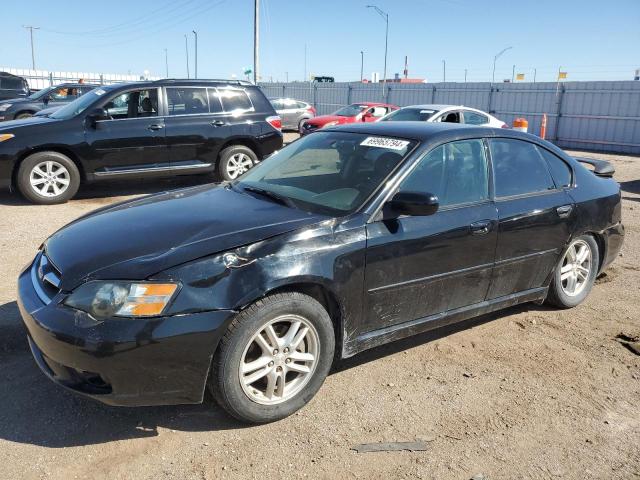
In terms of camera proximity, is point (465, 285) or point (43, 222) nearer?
point (465, 285)

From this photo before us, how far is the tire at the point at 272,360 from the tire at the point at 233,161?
6293 mm

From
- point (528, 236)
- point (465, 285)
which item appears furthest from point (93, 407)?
point (528, 236)

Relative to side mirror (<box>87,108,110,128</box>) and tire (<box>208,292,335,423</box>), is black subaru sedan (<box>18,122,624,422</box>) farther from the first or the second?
side mirror (<box>87,108,110,128</box>)

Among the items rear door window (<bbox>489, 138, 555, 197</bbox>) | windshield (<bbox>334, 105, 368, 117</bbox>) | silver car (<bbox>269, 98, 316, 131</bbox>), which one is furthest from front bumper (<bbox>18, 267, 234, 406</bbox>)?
silver car (<bbox>269, 98, 316, 131</bbox>)

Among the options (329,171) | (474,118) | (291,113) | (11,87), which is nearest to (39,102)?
(11,87)

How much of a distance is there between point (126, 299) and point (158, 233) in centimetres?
53

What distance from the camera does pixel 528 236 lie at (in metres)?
4.08

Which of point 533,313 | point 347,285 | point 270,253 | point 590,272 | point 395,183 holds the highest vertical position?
point 395,183

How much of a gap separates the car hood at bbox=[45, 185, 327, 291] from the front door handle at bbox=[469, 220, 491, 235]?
3.68ft

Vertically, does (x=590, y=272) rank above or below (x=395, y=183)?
below

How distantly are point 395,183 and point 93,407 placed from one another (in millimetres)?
2192

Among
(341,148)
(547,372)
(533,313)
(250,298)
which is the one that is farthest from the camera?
(533,313)

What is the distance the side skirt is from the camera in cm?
335

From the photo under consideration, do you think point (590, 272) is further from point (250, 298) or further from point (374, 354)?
point (250, 298)
